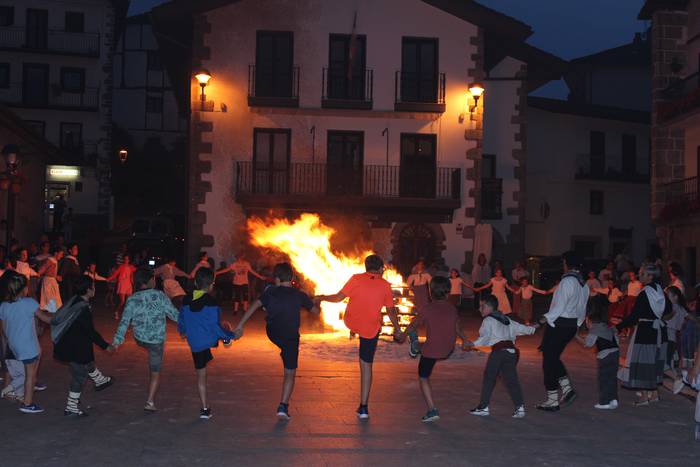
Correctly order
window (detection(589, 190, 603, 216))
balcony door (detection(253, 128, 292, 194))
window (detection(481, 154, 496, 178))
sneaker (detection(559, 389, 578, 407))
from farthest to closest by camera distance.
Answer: window (detection(589, 190, 603, 216)), window (detection(481, 154, 496, 178)), balcony door (detection(253, 128, 292, 194)), sneaker (detection(559, 389, 578, 407))

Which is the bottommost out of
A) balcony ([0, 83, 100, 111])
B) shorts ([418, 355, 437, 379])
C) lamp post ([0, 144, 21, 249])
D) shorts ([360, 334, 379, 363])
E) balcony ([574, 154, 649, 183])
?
shorts ([418, 355, 437, 379])

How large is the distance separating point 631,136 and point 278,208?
20.7 m

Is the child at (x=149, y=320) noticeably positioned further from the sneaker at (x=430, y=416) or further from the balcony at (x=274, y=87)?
the balcony at (x=274, y=87)

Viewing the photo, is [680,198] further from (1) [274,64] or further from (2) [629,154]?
(2) [629,154]

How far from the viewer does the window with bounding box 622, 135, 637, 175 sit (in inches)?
1681

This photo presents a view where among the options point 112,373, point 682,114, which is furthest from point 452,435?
point 682,114

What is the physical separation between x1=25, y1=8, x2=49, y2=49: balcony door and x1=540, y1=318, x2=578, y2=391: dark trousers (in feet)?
153

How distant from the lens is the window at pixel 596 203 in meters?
42.2

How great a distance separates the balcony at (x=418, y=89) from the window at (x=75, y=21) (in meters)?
28.2

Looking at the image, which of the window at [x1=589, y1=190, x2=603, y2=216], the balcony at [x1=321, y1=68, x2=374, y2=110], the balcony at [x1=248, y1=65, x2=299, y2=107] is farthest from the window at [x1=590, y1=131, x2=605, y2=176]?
the balcony at [x1=248, y1=65, x2=299, y2=107]

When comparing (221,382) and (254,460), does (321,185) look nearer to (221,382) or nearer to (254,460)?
(221,382)

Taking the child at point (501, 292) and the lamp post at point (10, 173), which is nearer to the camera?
the lamp post at point (10, 173)

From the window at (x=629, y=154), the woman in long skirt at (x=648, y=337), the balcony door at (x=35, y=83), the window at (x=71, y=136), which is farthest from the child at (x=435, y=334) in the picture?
the balcony door at (x=35, y=83)

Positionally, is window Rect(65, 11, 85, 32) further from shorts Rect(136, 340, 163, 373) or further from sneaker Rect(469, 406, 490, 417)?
sneaker Rect(469, 406, 490, 417)
